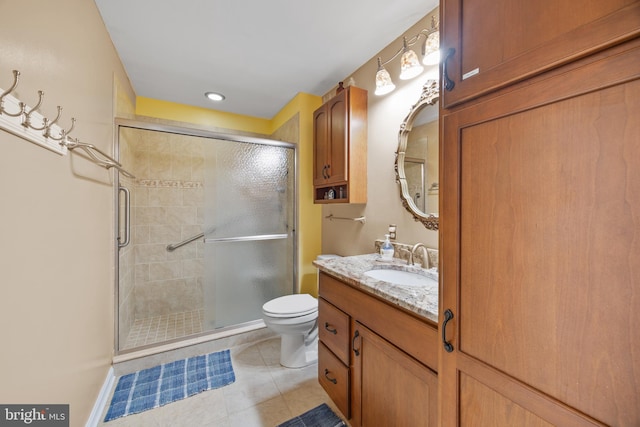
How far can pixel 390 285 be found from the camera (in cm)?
108

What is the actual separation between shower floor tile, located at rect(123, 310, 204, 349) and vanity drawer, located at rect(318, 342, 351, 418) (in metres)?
1.35

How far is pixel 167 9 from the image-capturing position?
149 cm

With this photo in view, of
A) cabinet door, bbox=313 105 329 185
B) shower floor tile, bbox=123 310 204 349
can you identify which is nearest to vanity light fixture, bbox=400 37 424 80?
cabinet door, bbox=313 105 329 185

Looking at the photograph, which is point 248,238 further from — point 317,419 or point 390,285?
point 390,285

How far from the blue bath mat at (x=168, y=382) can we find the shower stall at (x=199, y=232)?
227 mm

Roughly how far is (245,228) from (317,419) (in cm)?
159

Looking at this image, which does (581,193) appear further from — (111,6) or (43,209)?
(111,6)

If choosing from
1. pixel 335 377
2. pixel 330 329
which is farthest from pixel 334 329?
pixel 335 377

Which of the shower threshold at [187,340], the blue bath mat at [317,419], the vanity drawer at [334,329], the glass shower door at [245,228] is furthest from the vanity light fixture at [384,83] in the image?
the shower threshold at [187,340]

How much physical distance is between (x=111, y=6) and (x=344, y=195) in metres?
1.90

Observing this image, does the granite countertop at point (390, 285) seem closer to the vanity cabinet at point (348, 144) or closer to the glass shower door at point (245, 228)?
the vanity cabinet at point (348, 144)

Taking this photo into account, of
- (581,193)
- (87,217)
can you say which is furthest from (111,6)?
(581,193)

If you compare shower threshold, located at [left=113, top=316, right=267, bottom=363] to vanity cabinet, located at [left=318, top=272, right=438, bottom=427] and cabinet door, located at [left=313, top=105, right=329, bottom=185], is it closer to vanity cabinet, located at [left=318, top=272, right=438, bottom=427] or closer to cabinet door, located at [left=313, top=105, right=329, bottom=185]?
vanity cabinet, located at [left=318, top=272, right=438, bottom=427]

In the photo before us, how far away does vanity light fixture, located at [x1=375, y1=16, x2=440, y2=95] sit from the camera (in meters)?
1.36
